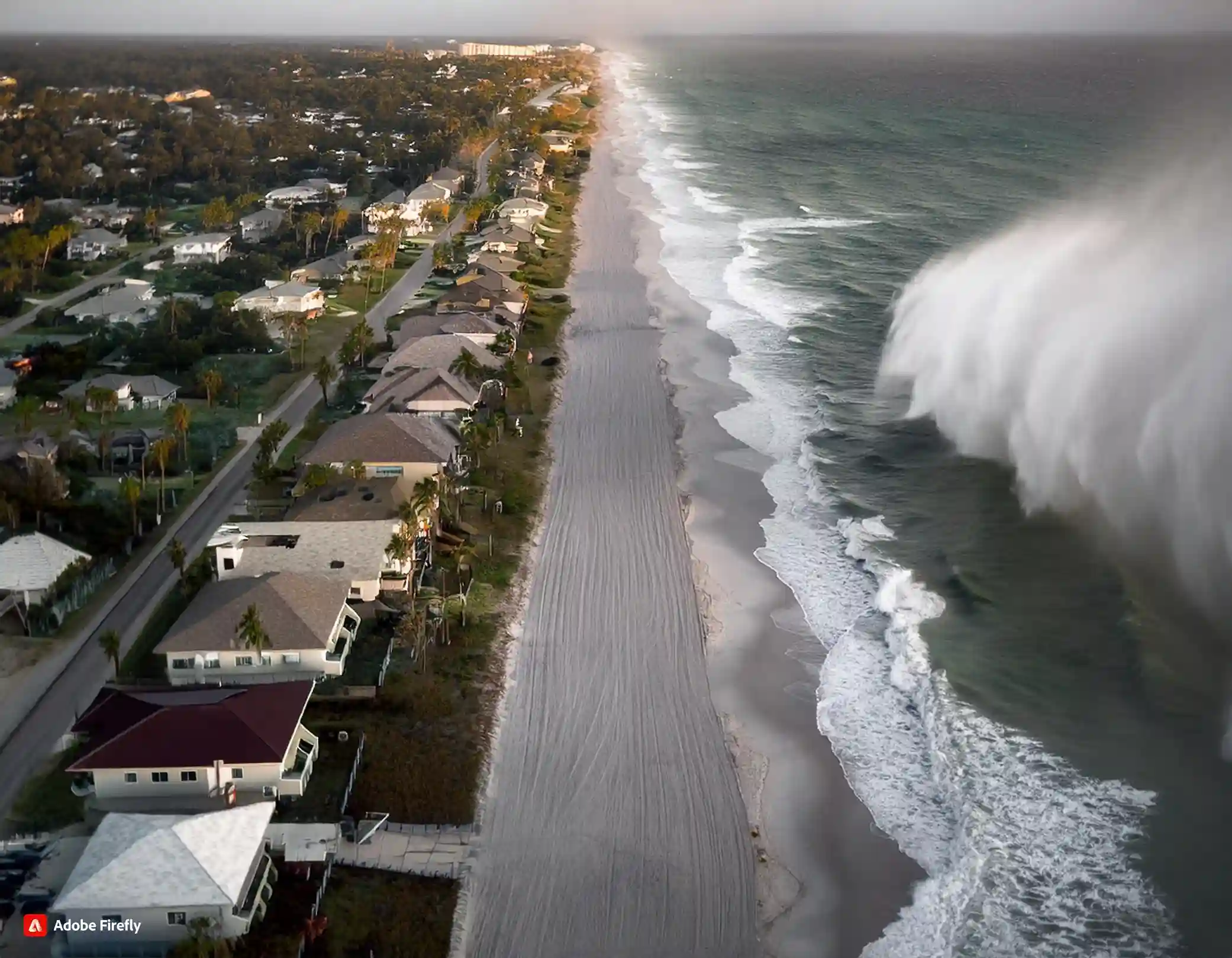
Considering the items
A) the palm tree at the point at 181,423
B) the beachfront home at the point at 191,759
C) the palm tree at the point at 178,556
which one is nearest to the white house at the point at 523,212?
the palm tree at the point at 181,423

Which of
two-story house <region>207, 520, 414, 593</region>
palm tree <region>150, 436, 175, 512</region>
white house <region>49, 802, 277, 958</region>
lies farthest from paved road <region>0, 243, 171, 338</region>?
white house <region>49, 802, 277, 958</region>

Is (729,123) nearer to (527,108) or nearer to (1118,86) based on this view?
(527,108)

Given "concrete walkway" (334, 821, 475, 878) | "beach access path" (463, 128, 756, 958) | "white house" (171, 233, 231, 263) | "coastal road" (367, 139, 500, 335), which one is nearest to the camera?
"beach access path" (463, 128, 756, 958)

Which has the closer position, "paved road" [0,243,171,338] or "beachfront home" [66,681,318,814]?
"beachfront home" [66,681,318,814]

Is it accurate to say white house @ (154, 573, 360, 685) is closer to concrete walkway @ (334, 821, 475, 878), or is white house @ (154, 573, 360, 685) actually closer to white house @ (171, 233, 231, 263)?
concrete walkway @ (334, 821, 475, 878)

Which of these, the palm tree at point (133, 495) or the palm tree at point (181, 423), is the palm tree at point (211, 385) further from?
the palm tree at point (133, 495)

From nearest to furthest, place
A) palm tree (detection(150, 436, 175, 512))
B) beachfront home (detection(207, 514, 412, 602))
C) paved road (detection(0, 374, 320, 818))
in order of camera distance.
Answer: paved road (detection(0, 374, 320, 818)) < beachfront home (detection(207, 514, 412, 602)) < palm tree (detection(150, 436, 175, 512))
